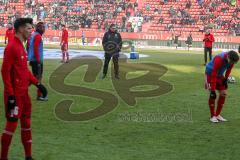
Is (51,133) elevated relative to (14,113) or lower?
lower

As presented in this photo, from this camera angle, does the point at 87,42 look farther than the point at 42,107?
Yes

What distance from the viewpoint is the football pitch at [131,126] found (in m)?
7.89

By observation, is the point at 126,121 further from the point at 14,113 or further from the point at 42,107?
the point at 14,113

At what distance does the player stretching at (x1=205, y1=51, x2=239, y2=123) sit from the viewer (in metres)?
10.1

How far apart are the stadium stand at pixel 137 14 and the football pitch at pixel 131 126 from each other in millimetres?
32504

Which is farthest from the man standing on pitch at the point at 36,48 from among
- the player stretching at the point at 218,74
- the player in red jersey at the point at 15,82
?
the player in red jersey at the point at 15,82

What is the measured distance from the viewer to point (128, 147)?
826cm

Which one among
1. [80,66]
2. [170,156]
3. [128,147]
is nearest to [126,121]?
[128,147]

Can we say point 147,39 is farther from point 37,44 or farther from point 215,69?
point 215,69

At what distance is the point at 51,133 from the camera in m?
9.22

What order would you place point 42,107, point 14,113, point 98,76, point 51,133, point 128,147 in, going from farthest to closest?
point 98,76, point 42,107, point 51,133, point 128,147, point 14,113

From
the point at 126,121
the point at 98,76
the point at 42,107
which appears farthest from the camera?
the point at 98,76

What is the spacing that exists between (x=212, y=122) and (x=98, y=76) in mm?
9491

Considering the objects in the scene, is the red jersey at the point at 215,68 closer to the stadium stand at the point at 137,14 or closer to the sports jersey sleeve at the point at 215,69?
the sports jersey sleeve at the point at 215,69
